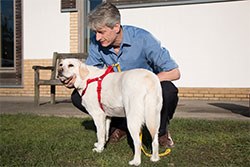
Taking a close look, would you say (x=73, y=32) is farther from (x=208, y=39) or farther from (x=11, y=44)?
(x=208, y=39)

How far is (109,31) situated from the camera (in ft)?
11.6

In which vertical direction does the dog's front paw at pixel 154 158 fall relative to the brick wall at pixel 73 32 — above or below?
below

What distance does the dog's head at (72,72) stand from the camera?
140 inches

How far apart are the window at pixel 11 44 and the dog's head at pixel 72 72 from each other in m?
8.68

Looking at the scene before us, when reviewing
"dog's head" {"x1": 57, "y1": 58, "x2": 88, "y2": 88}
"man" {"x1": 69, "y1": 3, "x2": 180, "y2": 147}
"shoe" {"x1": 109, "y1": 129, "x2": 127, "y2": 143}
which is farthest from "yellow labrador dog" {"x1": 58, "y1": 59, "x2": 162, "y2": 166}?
"shoe" {"x1": 109, "y1": 129, "x2": 127, "y2": 143}

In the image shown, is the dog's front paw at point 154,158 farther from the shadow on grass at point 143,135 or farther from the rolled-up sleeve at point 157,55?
the rolled-up sleeve at point 157,55

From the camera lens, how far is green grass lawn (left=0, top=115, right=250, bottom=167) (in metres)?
3.22

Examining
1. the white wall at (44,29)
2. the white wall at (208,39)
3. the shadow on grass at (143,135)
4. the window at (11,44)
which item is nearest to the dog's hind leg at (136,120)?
the shadow on grass at (143,135)

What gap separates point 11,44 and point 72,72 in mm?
9289

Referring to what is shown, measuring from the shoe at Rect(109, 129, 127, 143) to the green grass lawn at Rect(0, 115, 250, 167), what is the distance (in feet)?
0.32

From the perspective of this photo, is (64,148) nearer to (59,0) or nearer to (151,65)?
(151,65)

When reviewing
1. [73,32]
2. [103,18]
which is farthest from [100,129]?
[73,32]

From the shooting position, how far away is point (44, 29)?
11.5 meters

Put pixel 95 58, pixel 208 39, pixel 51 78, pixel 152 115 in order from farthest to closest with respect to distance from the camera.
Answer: pixel 208 39 → pixel 51 78 → pixel 95 58 → pixel 152 115
